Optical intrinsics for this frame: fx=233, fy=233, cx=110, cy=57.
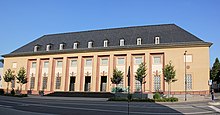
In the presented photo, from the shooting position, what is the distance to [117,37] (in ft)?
183

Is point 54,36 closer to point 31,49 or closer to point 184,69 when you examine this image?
point 31,49

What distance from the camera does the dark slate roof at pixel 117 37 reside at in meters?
49.2

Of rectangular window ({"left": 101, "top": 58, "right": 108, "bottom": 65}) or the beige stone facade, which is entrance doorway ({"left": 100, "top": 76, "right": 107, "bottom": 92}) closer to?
the beige stone facade

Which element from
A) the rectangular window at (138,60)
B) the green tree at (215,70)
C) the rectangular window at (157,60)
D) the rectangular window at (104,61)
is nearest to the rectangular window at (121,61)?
the rectangular window at (138,60)

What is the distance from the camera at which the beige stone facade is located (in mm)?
45594

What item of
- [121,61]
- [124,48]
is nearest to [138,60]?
[121,61]

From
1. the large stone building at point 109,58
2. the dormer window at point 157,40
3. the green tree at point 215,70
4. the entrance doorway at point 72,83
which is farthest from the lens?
the green tree at point 215,70

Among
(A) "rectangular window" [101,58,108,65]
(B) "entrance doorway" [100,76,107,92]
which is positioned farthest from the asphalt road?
(A) "rectangular window" [101,58,108,65]

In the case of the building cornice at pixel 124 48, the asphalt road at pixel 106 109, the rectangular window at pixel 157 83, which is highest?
the building cornice at pixel 124 48

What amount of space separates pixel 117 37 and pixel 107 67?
315 inches

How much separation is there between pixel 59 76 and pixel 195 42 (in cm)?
3213

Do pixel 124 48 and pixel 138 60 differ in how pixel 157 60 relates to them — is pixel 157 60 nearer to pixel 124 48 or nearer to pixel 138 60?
pixel 138 60

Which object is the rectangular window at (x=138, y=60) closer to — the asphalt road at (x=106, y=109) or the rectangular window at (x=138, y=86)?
the rectangular window at (x=138, y=86)

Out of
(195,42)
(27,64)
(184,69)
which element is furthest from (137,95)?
(27,64)
